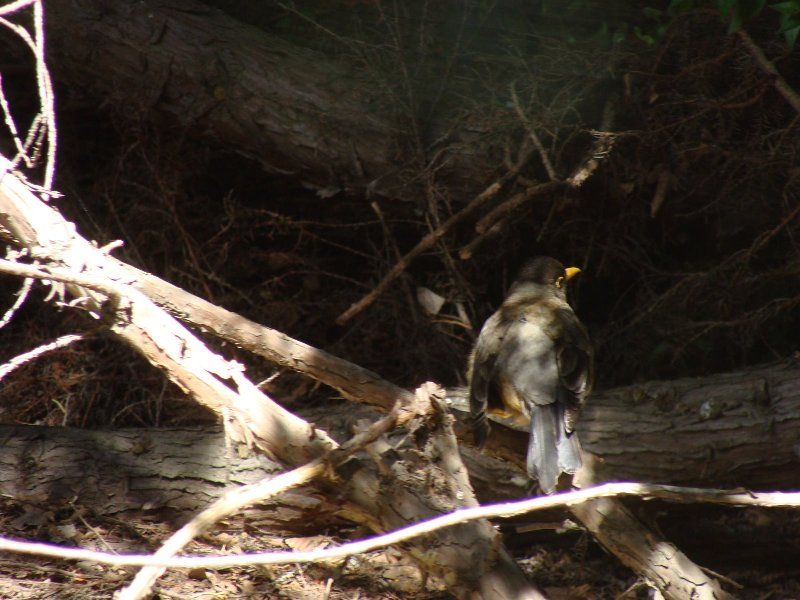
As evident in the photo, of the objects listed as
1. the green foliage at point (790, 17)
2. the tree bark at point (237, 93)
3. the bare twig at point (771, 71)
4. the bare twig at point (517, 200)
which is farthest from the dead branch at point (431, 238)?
the green foliage at point (790, 17)

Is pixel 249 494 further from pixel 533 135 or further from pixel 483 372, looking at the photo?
pixel 533 135

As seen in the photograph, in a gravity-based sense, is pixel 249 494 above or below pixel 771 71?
below

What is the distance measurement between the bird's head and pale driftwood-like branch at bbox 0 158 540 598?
1702 mm

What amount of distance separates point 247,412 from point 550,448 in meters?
1.25

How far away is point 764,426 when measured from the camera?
4.00m

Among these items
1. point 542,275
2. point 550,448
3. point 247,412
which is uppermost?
point 542,275

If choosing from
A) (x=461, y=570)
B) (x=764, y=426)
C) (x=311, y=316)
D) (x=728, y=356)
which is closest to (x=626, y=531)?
(x=461, y=570)

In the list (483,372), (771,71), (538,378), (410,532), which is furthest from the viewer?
(771,71)

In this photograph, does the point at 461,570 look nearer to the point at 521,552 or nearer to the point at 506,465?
the point at 506,465

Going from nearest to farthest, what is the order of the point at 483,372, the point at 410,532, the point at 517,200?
the point at 410,532
the point at 483,372
the point at 517,200

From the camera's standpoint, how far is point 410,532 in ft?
7.30

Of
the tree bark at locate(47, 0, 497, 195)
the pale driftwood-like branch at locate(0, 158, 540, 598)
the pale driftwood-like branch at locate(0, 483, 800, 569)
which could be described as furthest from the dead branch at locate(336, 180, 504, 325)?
the pale driftwood-like branch at locate(0, 483, 800, 569)

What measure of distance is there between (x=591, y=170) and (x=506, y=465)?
158 cm

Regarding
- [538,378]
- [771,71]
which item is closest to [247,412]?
[538,378]
